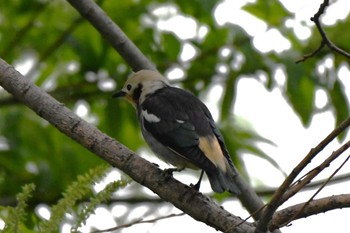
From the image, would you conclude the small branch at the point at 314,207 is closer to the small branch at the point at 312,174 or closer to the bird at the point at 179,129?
the small branch at the point at 312,174

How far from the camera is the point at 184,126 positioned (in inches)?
196

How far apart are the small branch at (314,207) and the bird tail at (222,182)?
72cm

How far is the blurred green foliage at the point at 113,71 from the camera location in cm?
559

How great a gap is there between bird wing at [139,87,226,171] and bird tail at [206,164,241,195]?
41 millimetres

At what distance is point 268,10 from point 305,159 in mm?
2897

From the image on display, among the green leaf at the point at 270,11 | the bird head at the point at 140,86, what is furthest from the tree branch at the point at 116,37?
the green leaf at the point at 270,11

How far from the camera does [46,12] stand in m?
6.27

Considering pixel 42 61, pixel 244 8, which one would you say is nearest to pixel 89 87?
pixel 42 61

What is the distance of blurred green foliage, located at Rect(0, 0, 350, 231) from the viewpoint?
18.3ft

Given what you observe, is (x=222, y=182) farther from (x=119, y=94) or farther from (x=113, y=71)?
(x=113, y=71)

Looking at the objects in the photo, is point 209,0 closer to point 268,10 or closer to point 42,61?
point 268,10

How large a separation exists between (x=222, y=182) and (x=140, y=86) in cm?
153

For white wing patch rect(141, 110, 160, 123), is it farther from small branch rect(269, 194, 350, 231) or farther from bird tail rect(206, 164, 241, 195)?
small branch rect(269, 194, 350, 231)

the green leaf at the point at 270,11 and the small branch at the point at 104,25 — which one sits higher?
the green leaf at the point at 270,11
